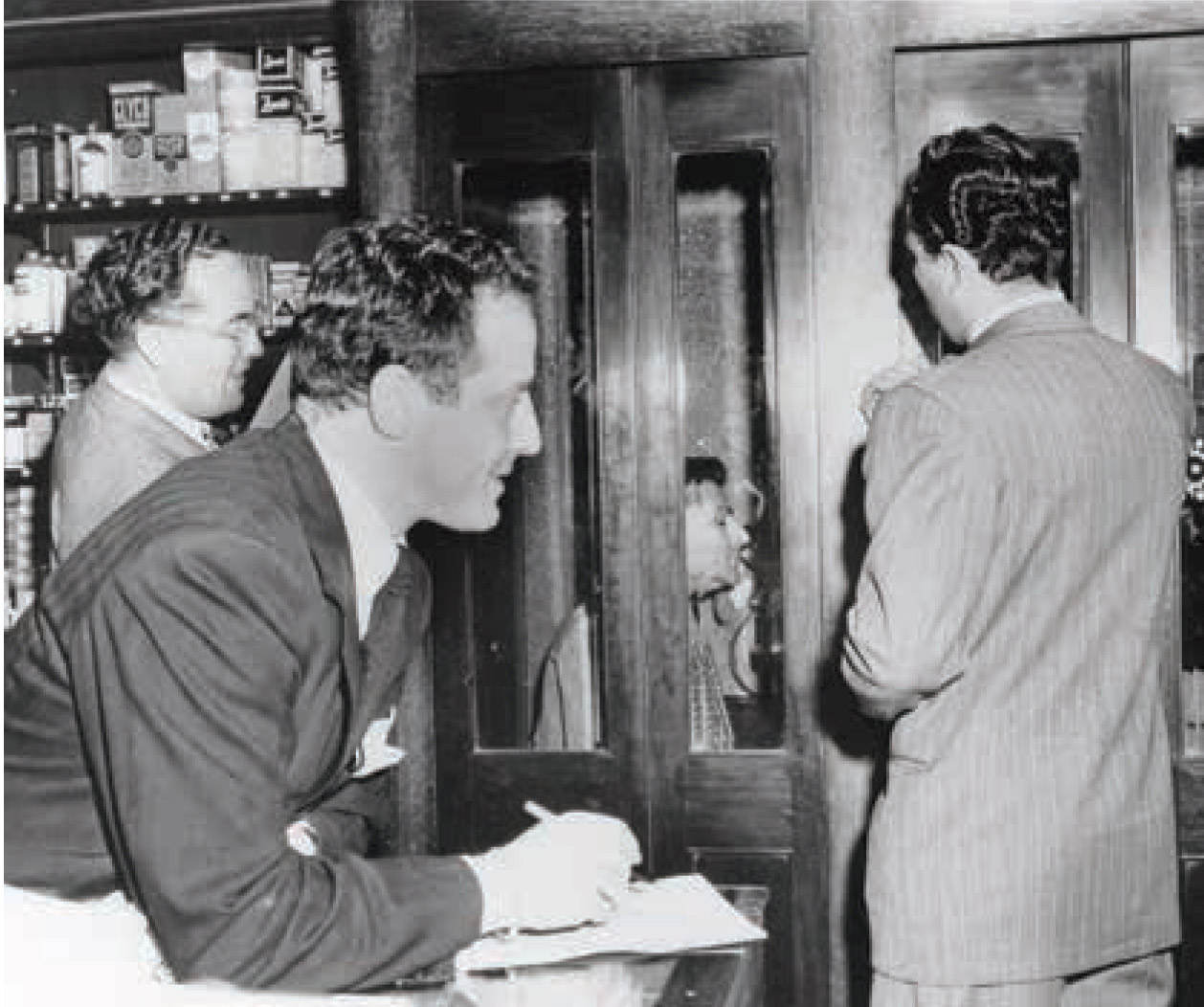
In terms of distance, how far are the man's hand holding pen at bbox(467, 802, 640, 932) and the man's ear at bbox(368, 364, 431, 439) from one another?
1.24ft

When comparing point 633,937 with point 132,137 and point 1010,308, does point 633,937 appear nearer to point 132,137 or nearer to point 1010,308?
point 1010,308

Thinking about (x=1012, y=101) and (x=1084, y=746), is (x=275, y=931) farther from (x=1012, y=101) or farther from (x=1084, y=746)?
(x=1012, y=101)

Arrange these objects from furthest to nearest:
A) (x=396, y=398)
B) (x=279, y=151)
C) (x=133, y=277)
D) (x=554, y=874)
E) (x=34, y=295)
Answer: (x=34, y=295) → (x=279, y=151) → (x=133, y=277) → (x=396, y=398) → (x=554, y=874)

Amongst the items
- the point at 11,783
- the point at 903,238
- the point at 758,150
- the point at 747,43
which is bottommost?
the point at 11,783

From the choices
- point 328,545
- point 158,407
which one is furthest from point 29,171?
point 328,545

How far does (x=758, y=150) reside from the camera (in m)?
2.84

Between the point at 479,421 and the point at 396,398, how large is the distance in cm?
8

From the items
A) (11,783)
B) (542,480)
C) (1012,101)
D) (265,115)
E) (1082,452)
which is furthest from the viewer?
(265,115)

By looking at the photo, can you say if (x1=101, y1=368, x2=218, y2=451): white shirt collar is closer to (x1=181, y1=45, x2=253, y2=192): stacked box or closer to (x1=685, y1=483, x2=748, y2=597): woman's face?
(x1=685, y1=483, x2=748, y2=597): woman's face

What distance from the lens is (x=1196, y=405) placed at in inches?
112

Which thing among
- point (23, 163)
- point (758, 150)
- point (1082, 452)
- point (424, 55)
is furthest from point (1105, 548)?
point (23, 163)

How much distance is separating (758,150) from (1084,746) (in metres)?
1.36

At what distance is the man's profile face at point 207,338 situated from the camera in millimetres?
2996

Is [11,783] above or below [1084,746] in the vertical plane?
above
